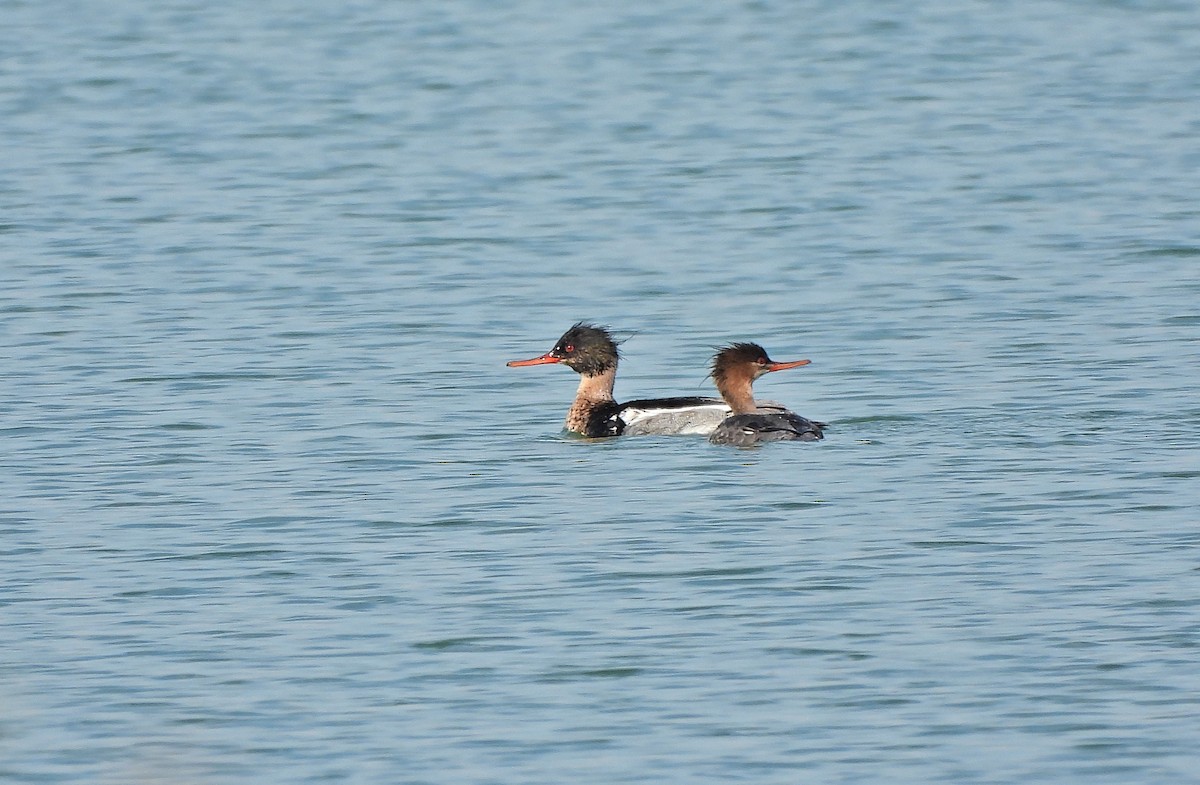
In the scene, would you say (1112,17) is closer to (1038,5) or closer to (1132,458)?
(1038,5)

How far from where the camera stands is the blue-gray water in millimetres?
8023

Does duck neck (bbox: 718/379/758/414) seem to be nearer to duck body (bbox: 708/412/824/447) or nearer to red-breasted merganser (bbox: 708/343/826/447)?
red-breasted merganser (bbox: 708/343/826/447)

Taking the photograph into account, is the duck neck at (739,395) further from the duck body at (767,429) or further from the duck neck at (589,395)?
the duck neck at (589,395)

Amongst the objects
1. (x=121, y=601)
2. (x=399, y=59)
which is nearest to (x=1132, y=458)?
(x=121, y=601)

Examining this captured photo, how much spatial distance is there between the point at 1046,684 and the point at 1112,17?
2472cm

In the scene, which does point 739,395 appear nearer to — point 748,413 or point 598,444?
point 748,413

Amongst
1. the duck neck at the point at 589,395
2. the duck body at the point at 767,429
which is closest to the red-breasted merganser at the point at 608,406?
the duck neck at the point at 589,395

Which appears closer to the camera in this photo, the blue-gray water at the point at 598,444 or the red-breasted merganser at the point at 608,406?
the blue-gray water at the point at 598,444

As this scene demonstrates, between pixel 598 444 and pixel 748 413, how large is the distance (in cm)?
86

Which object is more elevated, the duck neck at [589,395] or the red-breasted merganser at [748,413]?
the red-breasted merganser at [748,413]

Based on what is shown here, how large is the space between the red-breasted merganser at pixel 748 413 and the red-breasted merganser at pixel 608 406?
129 millimetres

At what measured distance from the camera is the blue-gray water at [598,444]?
8023 mm

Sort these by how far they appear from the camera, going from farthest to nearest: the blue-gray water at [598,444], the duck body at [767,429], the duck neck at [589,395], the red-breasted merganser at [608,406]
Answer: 1. the duck neck at [589,395]
2. the red-breasted merganser at [608,406]
3. the duck body at [767,429]
4. the blue-gray water at [598,444]

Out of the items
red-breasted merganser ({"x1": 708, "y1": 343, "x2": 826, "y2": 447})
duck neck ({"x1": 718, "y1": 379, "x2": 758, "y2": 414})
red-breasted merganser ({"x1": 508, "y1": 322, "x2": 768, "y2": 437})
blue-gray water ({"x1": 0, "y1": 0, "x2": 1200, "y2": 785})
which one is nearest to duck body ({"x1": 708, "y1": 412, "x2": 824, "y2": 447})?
red-breasted merganser ({"x1": 708, "y1": 343, "x2": 826, "y2": 447})
